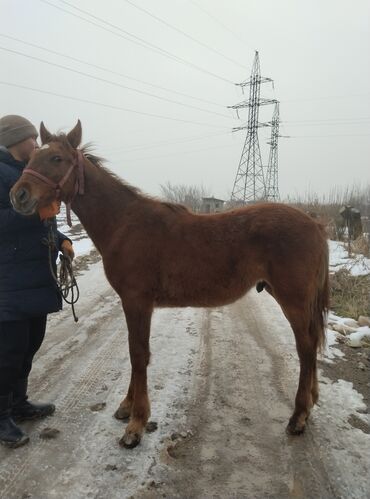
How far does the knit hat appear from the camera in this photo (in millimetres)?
2828

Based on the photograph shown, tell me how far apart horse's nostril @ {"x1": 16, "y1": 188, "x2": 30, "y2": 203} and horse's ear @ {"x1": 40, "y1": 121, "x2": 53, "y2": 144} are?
550 millimetres

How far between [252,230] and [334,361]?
2.14 meters

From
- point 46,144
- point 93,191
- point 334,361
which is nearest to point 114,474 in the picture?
point 93,191

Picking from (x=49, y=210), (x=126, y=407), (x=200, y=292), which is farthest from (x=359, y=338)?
(x=49, y=210)

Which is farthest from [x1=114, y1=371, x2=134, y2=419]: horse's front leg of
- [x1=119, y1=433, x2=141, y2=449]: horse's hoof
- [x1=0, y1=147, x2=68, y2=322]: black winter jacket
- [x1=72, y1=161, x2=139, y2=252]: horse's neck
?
[x1=72, y1=161, x2=139, y2=252]: horse's neck

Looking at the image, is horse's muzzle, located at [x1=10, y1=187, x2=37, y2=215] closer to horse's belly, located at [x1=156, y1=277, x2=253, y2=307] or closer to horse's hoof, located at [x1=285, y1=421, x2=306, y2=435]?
horse's belly, located at [x1=156, y1=277, x2=253, y2=307]


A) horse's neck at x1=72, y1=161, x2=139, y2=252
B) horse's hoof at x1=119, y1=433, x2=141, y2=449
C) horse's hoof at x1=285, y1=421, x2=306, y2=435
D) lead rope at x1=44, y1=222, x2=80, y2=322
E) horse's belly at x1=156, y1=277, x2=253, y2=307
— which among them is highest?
horse's neck at x1=72, y1=161, x2=139, y2=252

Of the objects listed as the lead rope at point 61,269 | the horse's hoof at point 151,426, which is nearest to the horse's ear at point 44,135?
the lead rope at point 61,269

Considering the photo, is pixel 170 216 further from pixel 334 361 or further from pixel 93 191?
pixel 334 361

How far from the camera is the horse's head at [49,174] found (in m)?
2.64

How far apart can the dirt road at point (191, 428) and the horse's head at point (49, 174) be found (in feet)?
5.82

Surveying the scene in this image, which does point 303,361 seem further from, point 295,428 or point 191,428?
point 191,428

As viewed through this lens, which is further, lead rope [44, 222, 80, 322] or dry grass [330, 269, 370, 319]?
dry grass [330, 269, 370, 319]

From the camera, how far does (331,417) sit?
3.10 m
